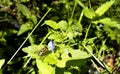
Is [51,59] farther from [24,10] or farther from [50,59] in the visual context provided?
[24,10]

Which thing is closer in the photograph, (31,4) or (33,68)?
(33,68)

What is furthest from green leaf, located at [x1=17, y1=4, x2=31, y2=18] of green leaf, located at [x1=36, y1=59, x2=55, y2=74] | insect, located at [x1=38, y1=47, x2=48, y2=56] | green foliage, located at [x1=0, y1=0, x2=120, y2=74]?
green leaf, located at [x1=36, y1=59, x2=55, y2=74]

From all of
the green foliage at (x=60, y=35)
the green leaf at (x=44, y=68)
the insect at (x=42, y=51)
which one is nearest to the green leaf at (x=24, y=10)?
the green foliage at (x=60, y=35)

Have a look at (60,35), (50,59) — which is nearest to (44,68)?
(50,59)

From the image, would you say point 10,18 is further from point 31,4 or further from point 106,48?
point 106,48

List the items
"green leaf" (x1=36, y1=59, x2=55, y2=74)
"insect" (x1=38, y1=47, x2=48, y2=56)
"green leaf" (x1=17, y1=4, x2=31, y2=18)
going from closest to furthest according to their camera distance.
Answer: "green leaf" (x1=36, y1=59, x2=55, y2=74) < "insect" (x1=38, y1=47, x2=48, y2=56) < "green leaf" (x1=17, y1=4, x2=31, y2=18)

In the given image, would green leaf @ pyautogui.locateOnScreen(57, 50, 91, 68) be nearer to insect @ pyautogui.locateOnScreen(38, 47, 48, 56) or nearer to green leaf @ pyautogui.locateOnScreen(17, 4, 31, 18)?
insect @ pyautogui.locateOnScreen(38, 47, 48, 56)

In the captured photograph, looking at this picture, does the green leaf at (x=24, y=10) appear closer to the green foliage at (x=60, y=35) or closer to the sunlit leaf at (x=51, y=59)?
the green foliage at (x=60, y=35)

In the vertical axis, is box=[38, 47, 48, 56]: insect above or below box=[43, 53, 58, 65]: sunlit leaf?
above

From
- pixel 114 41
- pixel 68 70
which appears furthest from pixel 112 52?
pixel 68 70
